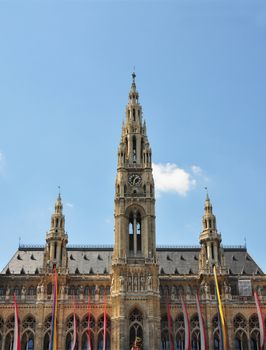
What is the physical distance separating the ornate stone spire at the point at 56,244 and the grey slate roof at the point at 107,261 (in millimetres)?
4684

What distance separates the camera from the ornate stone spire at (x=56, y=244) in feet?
270

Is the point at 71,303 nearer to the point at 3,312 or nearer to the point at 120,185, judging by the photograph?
the point at 3,312

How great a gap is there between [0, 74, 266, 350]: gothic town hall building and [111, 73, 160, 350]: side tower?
142mm

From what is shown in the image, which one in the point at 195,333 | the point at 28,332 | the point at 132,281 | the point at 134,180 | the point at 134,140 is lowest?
the point at 195,333

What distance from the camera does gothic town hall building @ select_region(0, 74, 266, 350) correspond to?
75000 mm

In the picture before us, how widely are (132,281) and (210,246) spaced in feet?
50.1

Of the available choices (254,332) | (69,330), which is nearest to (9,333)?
(69,330)

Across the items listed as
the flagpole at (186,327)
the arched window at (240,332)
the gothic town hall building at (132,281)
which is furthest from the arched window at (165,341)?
the arched window at (240,332)

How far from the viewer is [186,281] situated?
8475 centimetres

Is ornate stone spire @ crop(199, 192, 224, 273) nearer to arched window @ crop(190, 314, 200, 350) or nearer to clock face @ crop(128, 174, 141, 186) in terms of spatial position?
arched window @ crop(190, 314, 200, 350)

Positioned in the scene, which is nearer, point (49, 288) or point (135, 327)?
point (135, 327)

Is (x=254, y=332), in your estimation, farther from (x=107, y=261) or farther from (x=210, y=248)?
(x=107, y=261)

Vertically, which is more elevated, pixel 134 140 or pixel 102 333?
pixel 134 140

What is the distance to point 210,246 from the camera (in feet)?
277
